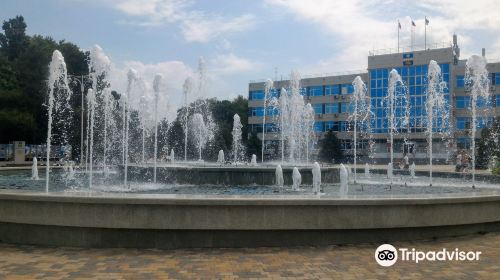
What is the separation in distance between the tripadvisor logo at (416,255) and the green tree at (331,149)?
4941 centimetres

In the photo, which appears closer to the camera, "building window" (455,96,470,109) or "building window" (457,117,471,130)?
"building window" (457,117,471,130)

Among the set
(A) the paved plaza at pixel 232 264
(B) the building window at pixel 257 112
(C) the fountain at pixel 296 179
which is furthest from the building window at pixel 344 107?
(A) the paved plaza at pixel 232 264

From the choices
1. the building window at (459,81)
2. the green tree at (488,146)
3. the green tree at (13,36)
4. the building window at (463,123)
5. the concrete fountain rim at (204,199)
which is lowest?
the concrete fountain rim at (204,199)

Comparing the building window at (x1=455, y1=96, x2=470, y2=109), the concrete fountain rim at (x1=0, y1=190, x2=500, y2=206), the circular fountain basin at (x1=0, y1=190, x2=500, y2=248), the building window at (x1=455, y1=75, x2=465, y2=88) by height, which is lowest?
the circular fountain basin at (x1=0, y1=190, x2=500, y2=248)

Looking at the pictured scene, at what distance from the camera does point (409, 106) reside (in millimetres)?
53688

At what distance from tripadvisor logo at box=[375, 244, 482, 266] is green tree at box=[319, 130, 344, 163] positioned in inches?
1945

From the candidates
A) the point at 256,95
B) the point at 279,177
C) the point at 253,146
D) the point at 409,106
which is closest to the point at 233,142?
the point at 253,146

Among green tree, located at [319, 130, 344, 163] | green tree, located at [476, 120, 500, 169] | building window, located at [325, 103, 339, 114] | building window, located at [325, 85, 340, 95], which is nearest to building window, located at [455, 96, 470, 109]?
green tree, located at [476, 120, 500, 169]

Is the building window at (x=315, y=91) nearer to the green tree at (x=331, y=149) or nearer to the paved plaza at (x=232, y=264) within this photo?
the green tree at (x=331, y=149)

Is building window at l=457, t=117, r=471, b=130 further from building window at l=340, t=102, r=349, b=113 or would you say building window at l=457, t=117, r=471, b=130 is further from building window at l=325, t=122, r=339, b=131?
building window at l=325, t=122, r=339, b=131

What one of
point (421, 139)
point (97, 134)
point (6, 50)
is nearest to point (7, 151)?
point (97, 134)

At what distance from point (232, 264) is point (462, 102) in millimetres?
52087

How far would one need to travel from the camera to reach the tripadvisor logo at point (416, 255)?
6.46 metres

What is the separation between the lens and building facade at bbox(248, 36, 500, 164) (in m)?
51.1
